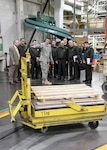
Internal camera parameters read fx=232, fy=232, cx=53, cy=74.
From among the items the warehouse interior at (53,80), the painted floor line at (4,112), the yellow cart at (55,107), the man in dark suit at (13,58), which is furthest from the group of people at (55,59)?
the yellow cart at (55,107)

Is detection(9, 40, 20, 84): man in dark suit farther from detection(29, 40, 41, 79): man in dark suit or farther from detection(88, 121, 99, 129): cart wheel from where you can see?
detection(88, 121, 99, 129): cart wheel

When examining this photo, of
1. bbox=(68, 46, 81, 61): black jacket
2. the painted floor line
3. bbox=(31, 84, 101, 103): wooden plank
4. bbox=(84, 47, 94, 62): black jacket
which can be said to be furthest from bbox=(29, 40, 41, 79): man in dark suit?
bbox=(31, 84, 101, 103): wooden plank

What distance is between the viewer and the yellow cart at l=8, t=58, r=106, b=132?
4141 mm

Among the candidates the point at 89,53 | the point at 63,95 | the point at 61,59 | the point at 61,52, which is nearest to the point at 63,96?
the point at 63,95

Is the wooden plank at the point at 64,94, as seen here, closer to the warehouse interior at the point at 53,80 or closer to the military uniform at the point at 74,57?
the warehouse interior at the point at 53,80

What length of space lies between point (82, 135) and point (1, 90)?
14.2ft

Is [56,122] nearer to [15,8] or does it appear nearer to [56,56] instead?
[56,56]

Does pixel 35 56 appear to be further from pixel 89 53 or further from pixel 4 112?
pixel 4 112

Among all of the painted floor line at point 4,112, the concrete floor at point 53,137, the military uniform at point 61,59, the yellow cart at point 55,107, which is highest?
the military uniform at point 61,59

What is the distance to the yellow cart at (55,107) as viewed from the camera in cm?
414

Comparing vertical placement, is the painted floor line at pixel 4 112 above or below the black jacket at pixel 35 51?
below

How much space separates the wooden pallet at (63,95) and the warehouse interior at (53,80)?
0.17 m

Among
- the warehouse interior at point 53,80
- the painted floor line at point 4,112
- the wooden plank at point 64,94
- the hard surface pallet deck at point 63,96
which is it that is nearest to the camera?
the warehouse interior at point 53,80

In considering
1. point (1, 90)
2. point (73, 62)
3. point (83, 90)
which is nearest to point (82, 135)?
point (83, 90)
